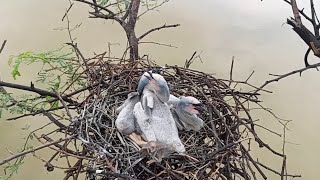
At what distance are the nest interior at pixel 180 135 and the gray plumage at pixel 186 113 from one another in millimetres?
15

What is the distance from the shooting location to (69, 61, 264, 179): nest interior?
2.22 ft

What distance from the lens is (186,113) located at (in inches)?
28.7

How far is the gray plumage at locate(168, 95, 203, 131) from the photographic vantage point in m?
0.73

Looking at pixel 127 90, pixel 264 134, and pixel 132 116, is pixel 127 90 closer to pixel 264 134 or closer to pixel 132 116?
pixel 132 116

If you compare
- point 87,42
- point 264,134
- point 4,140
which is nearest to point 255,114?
point 264,134

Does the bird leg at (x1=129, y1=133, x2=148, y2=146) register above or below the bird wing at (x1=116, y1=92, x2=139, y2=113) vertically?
below

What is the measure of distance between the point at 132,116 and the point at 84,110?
0.25ft

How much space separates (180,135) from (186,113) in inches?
1.6

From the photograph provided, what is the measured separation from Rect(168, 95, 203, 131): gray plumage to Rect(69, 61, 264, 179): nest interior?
0.02m

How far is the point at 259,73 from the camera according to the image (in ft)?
4.55

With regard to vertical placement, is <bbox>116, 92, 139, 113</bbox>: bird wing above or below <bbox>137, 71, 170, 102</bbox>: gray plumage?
below

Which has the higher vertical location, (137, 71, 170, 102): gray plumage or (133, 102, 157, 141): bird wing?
(137, 71, 170, 102): gray plumage

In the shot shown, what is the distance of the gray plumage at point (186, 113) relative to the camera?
73cm

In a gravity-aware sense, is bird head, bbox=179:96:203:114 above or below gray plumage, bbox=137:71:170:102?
below
